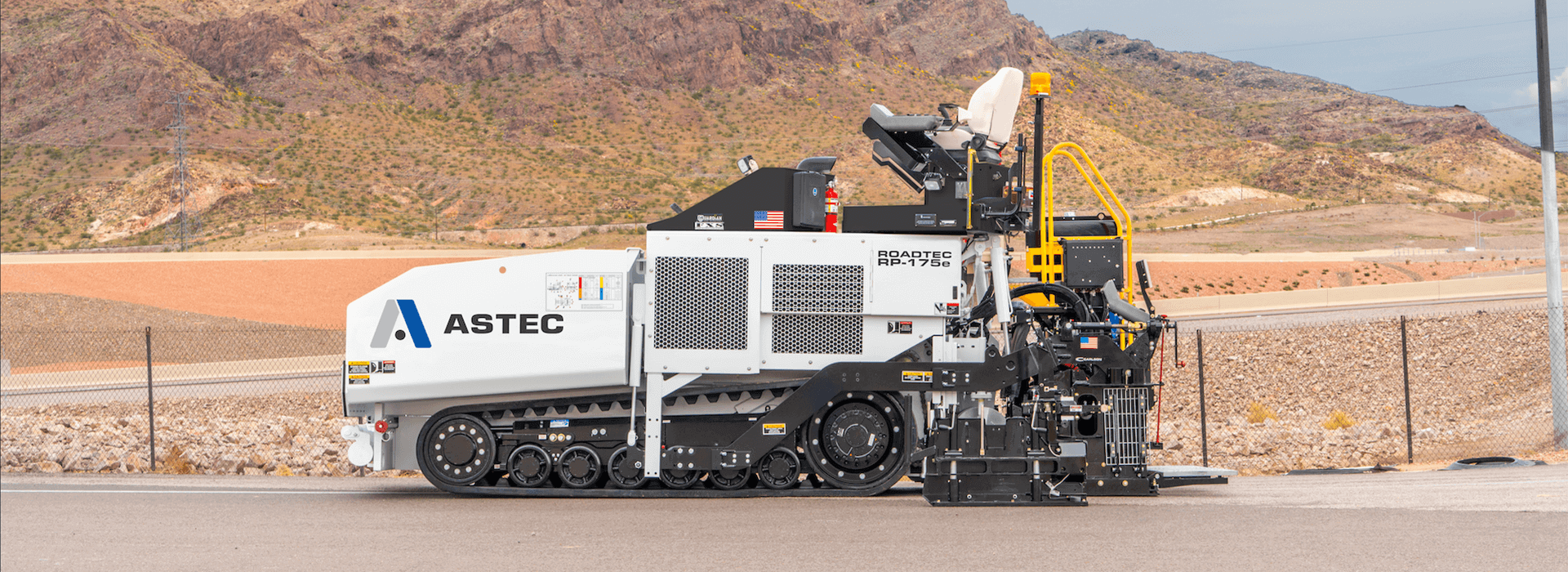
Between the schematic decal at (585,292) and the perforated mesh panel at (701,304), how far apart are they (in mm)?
333

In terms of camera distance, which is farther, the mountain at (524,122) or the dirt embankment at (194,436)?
the mountain at (524,122)

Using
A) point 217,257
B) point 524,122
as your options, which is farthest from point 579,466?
point 524,122

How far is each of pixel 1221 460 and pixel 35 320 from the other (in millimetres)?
32867

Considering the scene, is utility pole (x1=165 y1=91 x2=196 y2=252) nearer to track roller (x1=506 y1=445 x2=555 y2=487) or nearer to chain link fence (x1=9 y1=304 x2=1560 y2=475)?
chain link fence (x1=9 y1=304 x2=1560 y2=475)

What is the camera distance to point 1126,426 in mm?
9617

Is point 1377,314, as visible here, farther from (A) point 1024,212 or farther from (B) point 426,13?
(B) point 426,13

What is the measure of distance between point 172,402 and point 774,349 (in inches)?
659

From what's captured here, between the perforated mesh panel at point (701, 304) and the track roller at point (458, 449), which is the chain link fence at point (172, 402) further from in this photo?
the perforated mesh panel at point (701, 304)

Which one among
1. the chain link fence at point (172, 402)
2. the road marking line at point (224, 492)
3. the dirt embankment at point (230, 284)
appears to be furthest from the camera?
the dirt embankment at point (230, 284)

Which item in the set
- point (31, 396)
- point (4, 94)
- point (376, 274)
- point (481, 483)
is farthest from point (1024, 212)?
point (4, 94)

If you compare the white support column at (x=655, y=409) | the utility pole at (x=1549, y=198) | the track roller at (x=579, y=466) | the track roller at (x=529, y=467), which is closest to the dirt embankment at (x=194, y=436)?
the track roller at (x=529, y=467)

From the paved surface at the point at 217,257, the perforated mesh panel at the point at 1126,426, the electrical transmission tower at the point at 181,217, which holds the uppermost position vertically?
the electrical transmission tower at the point at 181,217

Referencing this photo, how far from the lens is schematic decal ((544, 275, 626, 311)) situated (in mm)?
9516

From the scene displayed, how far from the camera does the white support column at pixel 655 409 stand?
946 cm
